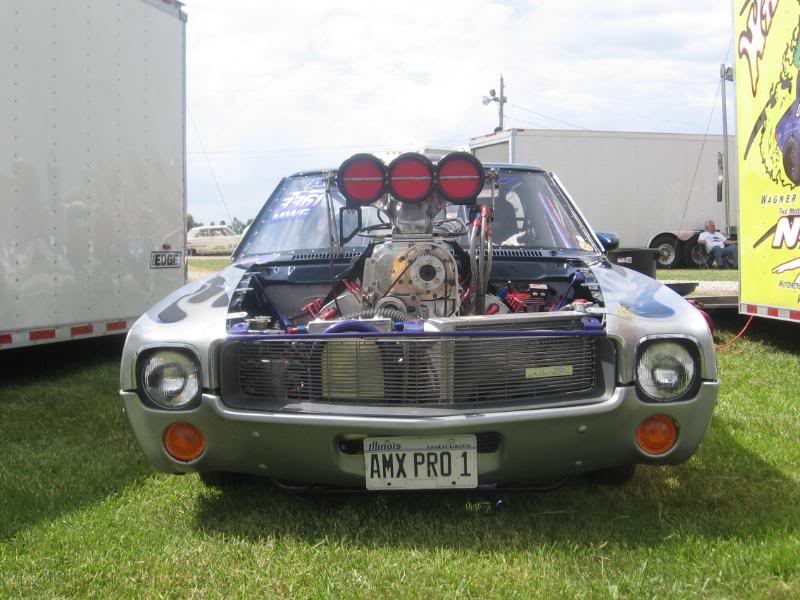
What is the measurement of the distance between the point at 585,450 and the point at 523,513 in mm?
450

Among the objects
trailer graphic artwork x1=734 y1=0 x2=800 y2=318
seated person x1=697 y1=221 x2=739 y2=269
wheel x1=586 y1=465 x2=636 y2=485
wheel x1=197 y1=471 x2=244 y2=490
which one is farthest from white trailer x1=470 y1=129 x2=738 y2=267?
wheel x1=197 y1=471 x2=244 y2=490

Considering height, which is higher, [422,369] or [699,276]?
[699,276]

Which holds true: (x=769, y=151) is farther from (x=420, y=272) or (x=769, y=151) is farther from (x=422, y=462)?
(x=422, y=462)

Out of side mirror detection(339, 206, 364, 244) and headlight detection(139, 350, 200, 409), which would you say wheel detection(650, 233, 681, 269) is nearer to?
side mirror detection(339, 206, 364, 244)

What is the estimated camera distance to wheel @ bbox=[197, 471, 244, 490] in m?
3.51

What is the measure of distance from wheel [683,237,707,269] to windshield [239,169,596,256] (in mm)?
16283

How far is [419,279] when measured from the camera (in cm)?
358

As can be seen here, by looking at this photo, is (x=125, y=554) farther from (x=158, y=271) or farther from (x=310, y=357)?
(x=158, y=271)

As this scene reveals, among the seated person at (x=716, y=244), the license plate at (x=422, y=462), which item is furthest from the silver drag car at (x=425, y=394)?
the seated person at (x=716, y=244)

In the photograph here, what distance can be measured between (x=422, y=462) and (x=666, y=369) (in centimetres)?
96

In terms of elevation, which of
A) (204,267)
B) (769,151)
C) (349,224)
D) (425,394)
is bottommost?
(425,394)

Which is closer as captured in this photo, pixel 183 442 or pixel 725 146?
pixel 183 442

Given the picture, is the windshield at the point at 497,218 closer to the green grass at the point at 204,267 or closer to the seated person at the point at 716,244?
the green grass at the point at 204,267

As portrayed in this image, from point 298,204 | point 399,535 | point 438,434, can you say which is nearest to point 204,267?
point 298,204
